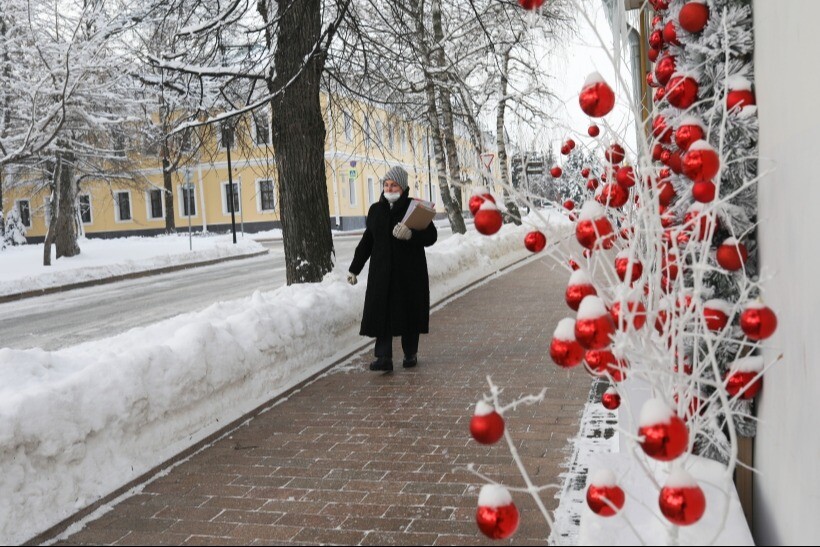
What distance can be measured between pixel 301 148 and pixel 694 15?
25.6 ft

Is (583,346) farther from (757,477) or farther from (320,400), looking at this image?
(320,400)

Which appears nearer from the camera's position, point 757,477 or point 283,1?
point 757,477

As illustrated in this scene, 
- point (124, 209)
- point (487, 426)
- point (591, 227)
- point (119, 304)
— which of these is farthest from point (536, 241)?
point (124, 209)

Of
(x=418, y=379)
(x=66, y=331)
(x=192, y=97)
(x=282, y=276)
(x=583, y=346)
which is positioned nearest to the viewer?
(x=583, y=346)

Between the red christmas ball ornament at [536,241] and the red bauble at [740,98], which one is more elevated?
the red bauble at [740,98]

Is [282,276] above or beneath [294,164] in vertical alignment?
beneath

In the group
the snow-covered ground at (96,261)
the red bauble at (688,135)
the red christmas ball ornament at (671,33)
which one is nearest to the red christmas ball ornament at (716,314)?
the red bauble at (688,135)

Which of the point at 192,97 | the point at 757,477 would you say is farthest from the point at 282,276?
the point at 757,477

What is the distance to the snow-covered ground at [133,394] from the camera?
425cm

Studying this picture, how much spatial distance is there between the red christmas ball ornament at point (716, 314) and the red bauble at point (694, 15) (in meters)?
1.04

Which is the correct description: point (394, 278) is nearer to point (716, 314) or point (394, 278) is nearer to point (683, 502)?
point (716, 314)

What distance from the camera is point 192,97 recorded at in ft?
39.4

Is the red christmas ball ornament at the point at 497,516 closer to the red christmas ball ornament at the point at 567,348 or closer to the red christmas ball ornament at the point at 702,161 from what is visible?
the red christmas ball ornament at the point at 567,348

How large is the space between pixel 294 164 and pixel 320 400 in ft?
14.9
